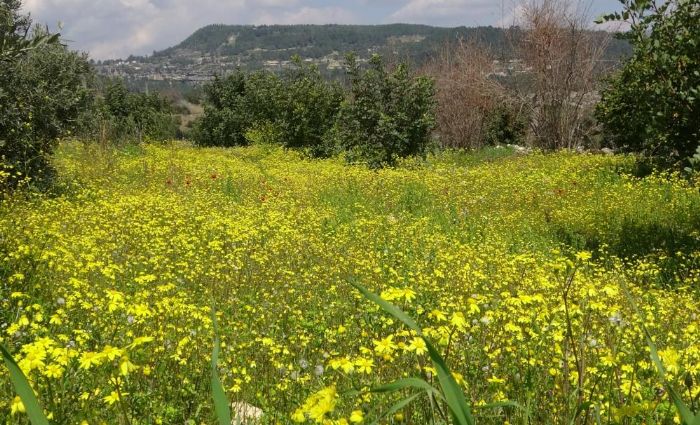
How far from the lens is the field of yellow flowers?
8.30 ft

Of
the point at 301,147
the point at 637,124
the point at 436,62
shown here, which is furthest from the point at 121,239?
the point at 436,62

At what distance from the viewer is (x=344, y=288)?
18.3 feet

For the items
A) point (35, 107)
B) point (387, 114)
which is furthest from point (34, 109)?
point (387, 114)

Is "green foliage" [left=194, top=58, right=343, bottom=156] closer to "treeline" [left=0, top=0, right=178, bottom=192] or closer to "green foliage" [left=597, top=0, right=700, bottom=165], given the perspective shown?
"treeline" [left=0, top=0, right=178, bottom=192]

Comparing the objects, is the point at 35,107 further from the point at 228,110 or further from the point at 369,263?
the point at 228,110

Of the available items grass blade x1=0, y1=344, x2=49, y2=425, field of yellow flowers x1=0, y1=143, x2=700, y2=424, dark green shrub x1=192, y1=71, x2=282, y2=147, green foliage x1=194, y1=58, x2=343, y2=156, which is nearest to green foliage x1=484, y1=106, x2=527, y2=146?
green foliage x1=194, y1=58, x2=343, y2=156

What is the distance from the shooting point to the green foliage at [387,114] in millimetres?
17422

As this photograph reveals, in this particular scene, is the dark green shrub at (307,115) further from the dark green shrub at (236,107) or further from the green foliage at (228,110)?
the green foliage at (228,110)

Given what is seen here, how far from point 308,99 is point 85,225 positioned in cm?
1610

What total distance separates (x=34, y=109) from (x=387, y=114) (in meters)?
10.8

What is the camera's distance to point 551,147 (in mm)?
20438

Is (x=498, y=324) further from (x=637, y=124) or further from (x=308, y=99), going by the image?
(x=308, y=99)

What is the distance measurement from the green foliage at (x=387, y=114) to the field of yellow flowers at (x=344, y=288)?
3049mm

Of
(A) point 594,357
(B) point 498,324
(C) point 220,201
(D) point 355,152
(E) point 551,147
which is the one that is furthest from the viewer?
(E) point 551,147
